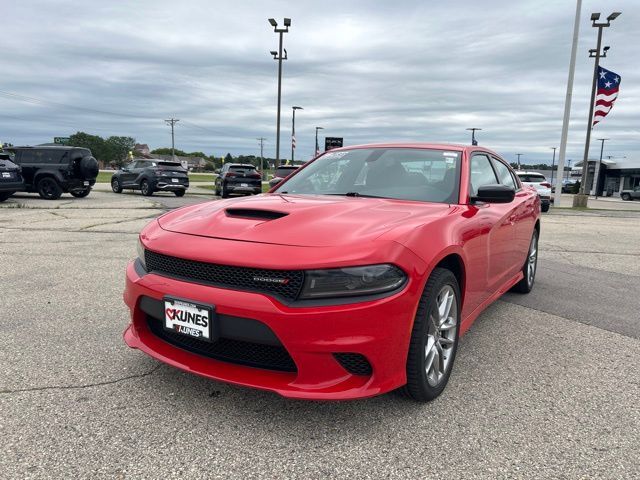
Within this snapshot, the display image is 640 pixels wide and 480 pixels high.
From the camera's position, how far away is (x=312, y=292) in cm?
218

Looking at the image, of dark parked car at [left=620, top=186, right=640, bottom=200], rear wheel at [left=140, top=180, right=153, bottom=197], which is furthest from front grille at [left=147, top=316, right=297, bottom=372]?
dark parked car at [left=620, top=186, right=640, bottom=200]

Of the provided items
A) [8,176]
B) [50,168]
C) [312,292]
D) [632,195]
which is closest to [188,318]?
[312,292]

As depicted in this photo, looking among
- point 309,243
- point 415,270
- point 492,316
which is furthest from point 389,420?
point 492,316

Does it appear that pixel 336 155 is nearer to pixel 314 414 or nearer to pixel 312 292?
pixel 312 292

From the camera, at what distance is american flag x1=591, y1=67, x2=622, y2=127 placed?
19.8m

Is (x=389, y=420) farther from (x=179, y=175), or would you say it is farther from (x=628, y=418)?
(x=179, y=175)

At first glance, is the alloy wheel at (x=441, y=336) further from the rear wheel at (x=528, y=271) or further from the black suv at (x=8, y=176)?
the black suv at (x=8, y=176)

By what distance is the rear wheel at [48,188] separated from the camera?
16469mm

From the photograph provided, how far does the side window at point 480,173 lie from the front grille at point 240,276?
1.85 m

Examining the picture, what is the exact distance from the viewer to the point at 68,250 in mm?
7023

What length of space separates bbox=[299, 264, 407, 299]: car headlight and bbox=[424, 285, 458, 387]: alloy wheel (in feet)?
1.69

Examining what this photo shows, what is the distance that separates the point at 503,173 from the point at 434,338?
2.74 meters

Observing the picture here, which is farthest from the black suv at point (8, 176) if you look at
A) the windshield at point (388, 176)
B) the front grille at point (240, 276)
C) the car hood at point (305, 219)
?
the front grille at point (240, 276)

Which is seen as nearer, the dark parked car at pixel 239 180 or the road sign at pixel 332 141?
the dark parked car at pixel 239 180
